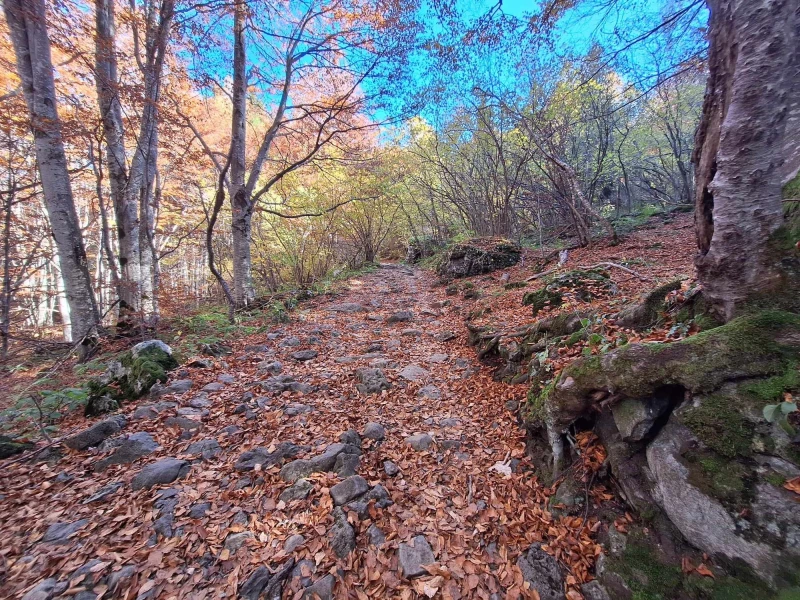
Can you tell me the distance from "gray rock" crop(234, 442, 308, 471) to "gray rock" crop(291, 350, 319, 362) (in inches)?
89.2

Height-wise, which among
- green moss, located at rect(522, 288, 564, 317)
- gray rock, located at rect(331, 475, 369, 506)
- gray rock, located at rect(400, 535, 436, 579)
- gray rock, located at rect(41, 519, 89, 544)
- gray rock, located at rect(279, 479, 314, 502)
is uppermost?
green moss, located at rect(522, 288, 564, 317)

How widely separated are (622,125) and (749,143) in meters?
16.5

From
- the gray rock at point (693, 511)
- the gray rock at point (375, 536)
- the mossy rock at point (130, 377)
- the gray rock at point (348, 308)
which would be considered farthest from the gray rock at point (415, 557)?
the gray rock at point (348, 308)

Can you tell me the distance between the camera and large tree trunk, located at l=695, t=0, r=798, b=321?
1.97 m

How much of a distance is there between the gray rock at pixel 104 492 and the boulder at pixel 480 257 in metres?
9.92

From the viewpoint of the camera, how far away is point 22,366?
609 cm

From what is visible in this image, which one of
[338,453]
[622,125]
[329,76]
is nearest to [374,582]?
[338,453]

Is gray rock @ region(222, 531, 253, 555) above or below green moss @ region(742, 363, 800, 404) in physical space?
below

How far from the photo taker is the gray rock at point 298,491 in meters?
2.47

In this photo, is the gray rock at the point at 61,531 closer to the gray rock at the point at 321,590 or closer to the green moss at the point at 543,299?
the gray rock at the point at 321,590

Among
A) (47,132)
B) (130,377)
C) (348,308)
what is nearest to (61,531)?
(130,377)

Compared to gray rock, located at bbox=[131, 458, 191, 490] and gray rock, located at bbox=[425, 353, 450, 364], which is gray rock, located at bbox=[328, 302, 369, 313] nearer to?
gray rock, located at bbox=[425, 353, 450, 364]

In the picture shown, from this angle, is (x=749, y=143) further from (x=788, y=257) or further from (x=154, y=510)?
(x=154, y=510)

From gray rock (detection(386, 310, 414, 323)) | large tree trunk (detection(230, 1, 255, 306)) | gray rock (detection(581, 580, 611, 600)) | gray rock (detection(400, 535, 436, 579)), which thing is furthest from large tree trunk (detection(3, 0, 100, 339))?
gray rock (detection(581, 580, 611, 600))
